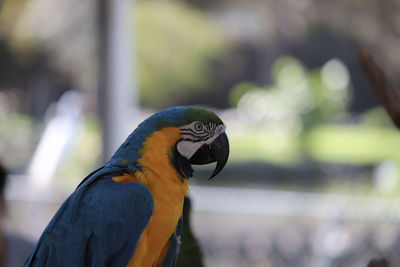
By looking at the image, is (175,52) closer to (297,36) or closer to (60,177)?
(297,36)

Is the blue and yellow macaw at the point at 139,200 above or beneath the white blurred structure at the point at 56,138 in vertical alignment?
above

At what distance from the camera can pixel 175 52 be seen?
212 inches

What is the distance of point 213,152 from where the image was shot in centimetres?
88

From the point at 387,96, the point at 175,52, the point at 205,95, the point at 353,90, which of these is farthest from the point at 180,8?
the point at 387,96

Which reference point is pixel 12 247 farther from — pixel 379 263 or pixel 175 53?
pixel 175 53

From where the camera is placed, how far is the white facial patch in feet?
2.79

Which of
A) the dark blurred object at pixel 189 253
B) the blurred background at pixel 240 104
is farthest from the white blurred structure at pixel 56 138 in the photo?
the dark blurred object at pixel 189 253

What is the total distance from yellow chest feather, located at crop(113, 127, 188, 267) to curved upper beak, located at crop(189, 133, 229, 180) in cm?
5

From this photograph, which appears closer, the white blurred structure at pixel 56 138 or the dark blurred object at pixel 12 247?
the dark blurred object at pixel 12 247

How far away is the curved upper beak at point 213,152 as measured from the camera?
2.87 feet

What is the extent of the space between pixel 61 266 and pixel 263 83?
414 cm

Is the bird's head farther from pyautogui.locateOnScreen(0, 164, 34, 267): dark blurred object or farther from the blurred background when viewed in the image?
the blurred background

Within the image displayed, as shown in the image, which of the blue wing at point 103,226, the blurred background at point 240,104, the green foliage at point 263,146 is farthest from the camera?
the green foliage at point 263,146

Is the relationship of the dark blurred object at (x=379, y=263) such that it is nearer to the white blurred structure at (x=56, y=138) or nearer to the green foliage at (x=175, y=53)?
the white blurred structure at (x=56, y=138)
